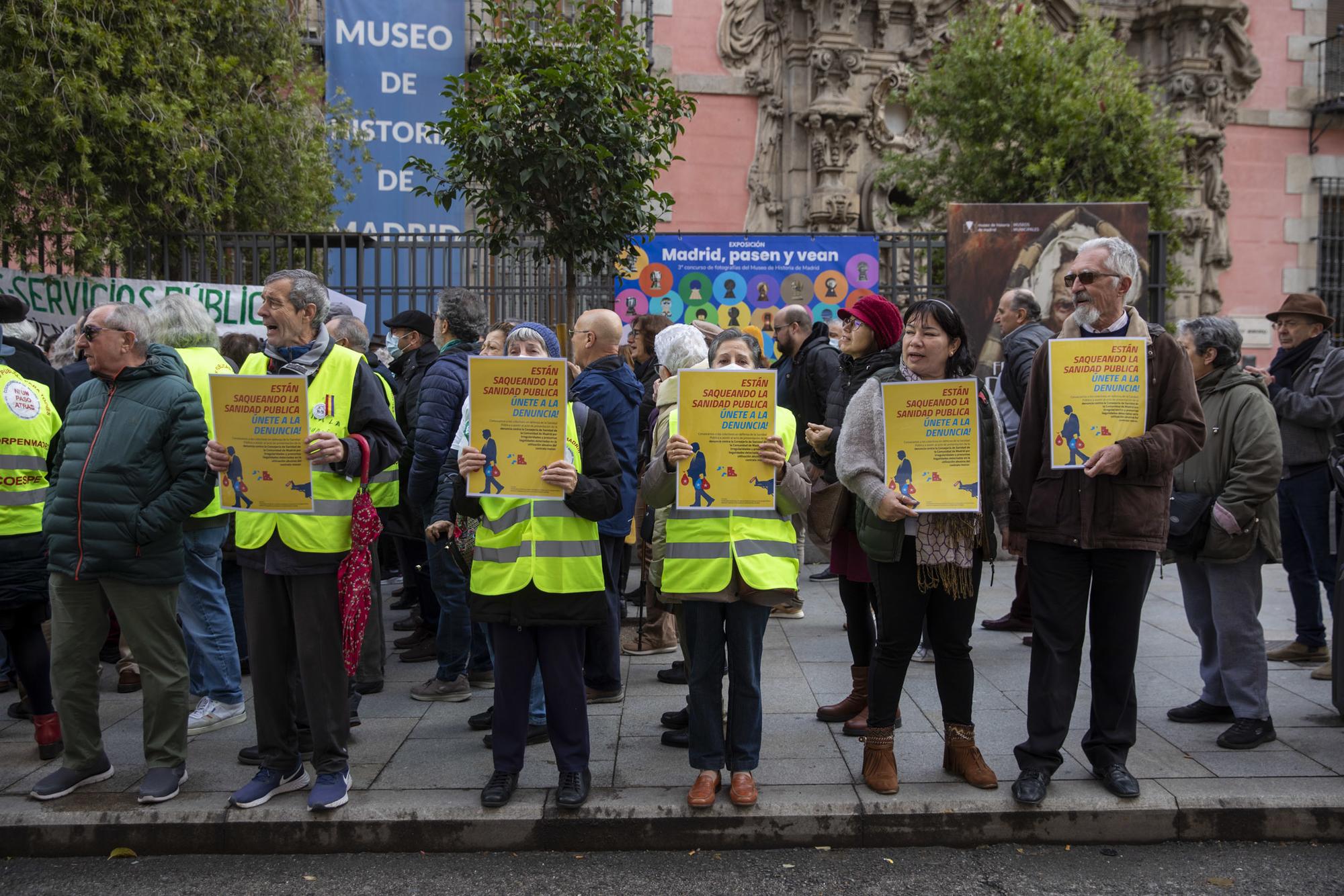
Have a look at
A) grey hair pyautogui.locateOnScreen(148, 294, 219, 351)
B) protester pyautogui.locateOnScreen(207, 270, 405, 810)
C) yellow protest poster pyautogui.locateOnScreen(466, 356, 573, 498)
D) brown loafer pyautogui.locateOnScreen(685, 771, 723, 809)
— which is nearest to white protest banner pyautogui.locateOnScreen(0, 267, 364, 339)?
grey hair pyautogui.locateOnScreen(148, 294, 219, 351)

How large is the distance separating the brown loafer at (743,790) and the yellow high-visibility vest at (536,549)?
960 millimetres

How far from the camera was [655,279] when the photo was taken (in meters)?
10.7

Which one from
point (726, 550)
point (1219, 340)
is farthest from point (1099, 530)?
point (1219, 340)

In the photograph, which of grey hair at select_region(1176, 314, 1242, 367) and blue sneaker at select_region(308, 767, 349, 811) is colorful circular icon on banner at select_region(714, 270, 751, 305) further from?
blue sneaker at select_region(308, 767, 349, 811)

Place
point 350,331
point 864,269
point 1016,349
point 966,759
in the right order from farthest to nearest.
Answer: point 864,269 < point 350,331 < point 1016,349 < point 966,759

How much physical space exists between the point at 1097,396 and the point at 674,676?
2963 millimetres

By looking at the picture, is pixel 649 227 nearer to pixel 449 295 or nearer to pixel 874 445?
pixel 449 295

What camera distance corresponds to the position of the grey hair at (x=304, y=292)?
14.1 feet

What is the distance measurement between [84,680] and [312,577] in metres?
1.17

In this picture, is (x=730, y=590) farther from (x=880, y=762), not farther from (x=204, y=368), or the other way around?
(x=204, y=368)

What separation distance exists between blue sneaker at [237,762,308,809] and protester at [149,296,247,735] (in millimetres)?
1172

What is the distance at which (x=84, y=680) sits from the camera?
448 centimetres

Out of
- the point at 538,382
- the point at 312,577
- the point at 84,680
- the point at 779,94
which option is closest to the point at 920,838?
the point at 538,382

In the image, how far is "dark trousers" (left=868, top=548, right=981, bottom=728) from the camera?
432cm
